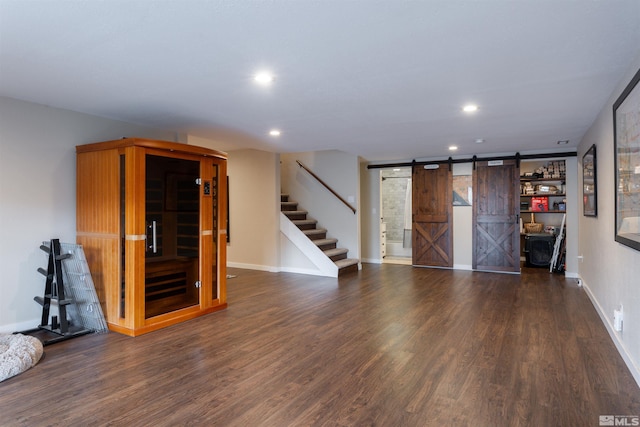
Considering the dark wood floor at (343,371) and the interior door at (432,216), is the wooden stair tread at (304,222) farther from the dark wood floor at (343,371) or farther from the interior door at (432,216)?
the dark wood floor at (343,371)

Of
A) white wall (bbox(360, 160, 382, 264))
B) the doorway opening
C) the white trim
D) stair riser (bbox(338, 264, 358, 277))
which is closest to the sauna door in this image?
the white trim

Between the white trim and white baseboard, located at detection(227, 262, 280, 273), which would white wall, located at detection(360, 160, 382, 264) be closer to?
the white trim

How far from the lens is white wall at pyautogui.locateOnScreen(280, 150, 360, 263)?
7.50 meters

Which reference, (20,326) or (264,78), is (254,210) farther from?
→ (264,78)

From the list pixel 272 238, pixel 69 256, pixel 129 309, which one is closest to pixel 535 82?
pixel 129 309

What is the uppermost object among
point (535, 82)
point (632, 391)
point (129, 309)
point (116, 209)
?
point (535, 82)

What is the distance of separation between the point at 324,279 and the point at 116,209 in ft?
12.2

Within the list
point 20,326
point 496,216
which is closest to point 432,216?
point 496,216

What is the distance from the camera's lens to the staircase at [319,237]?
703 centimetres

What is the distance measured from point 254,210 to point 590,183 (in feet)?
17.8

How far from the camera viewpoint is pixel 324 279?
255 inches

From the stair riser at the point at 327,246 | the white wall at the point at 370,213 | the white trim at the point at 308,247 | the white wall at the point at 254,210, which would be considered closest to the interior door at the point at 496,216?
the white wall at the point at 370,213

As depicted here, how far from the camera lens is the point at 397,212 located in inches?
385

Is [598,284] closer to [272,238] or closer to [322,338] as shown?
[322,338]
